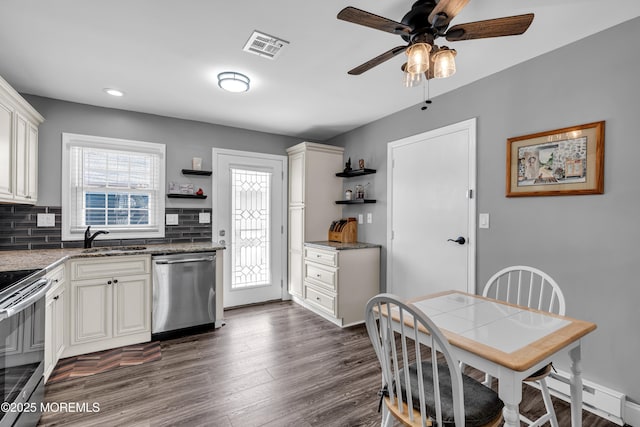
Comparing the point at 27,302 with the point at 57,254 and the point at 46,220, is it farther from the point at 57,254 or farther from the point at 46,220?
the point at 46,220

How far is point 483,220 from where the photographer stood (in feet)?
8.57

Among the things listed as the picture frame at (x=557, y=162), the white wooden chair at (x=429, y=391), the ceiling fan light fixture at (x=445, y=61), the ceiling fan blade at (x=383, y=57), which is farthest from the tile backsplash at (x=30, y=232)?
the picture frame at (x=557, y=162)

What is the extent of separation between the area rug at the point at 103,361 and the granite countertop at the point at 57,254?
2.91ft

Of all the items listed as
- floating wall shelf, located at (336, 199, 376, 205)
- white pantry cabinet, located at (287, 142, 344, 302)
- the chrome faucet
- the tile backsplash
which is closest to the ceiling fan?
floating wall shelf, located at (336, 199, 376, 205)

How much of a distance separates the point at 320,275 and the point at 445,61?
272 centimetres

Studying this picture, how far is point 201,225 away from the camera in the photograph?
3.86 meters

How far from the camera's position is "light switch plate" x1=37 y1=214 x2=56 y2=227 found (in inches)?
119

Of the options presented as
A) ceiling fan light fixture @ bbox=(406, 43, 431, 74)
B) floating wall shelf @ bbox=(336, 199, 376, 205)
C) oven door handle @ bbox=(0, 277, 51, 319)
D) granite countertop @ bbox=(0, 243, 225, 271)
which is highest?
ceiling fan light fixture @ bbox=(406, 43, 431, 74)

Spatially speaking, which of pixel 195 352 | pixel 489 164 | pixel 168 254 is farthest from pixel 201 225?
pixel 489 164

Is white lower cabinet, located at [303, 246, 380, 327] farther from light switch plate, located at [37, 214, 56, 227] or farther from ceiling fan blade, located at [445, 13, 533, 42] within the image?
light switch plate, located at [37, 214, 56, 227]

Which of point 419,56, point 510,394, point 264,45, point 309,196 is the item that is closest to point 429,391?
point 510,394

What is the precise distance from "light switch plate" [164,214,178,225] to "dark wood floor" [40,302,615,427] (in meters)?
1.36

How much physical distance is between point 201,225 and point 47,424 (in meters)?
2.33

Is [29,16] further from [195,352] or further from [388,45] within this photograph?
[195,352]
